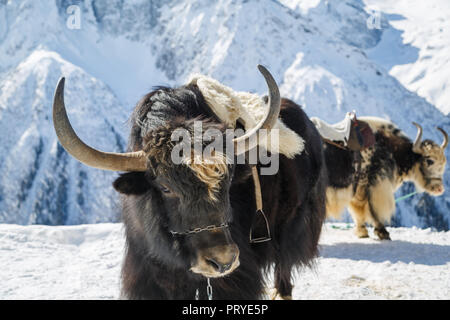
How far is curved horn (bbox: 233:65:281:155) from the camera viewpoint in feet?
7.63

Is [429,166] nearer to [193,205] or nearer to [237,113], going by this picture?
[237,113]

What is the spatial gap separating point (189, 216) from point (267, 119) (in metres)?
0.76

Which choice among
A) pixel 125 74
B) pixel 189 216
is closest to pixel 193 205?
pixel 189 216

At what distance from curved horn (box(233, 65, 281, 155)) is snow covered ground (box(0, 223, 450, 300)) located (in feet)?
6.59

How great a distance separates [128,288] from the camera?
2.69 metres

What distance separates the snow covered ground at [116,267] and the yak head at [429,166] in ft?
4.01

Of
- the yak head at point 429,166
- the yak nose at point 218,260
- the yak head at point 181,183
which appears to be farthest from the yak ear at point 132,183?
the yak head at point 429,166

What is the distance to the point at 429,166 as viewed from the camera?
7391mm

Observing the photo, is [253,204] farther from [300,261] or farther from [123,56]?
[123,56]

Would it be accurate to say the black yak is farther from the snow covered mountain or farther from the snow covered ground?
the snow covered mountain

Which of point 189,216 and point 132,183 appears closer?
point 189,216

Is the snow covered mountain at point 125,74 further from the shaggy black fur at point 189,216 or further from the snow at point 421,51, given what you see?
the shaggy black fur at point 189,216

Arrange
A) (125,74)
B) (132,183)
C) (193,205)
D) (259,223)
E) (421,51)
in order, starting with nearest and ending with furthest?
(193,205)
(132,183)
(259,223)
(125,74)
(421,51)

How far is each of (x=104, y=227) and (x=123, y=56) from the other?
8924cm
